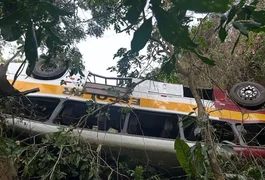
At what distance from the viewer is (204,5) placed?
3.05 ft

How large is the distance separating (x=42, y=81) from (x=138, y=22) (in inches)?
167

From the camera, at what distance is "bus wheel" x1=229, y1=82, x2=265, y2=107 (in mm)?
5816

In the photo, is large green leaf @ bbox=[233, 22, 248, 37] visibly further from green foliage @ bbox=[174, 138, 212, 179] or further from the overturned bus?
the overturned bus

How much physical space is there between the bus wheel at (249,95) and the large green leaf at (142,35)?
502 cm

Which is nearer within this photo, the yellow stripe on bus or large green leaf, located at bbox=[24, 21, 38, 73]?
large green leaf, located at bbox=[24, 21, 38, 73]

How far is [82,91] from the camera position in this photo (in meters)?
4.77

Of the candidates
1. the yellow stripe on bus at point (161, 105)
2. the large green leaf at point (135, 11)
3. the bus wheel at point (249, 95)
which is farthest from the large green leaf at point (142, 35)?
the bus wheel at point (249, 95)

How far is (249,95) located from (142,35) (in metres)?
5.19

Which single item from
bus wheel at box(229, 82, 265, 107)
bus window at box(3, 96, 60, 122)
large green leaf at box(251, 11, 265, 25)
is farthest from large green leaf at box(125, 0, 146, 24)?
bus wheel at box(229, 82, 265, 107)

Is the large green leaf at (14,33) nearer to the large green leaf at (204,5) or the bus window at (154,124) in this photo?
the large green leaf at (204,5)

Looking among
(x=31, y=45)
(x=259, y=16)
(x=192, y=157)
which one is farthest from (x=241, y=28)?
(x=192, y=157)

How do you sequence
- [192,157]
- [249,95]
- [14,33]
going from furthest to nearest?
[249,95] → [192,157] → [14,33]

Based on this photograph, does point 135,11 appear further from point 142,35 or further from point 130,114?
point 130,114

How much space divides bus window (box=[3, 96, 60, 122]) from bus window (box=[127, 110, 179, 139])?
40.0 inches
